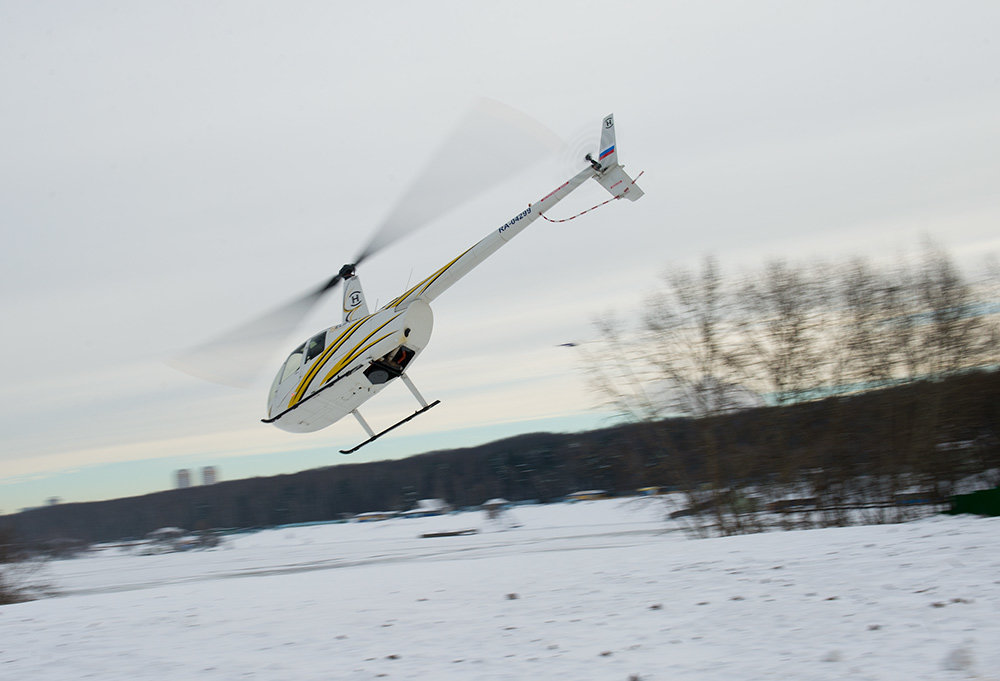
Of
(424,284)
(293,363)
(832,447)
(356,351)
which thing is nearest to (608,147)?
(424,284)

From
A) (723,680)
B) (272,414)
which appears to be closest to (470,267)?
→ (272,414)

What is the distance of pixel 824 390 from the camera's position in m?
22.2

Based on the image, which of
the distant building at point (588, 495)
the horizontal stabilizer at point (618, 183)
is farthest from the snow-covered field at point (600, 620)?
the distant building at point (588, 495)

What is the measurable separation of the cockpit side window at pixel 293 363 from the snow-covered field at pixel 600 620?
13.0ft

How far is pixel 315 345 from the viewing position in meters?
14.9

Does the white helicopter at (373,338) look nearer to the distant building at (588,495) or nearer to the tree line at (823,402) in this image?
the tree line at (823,402)

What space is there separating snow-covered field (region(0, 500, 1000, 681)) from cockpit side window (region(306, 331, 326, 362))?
13.6 ft

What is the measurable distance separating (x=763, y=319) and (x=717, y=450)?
396 cm

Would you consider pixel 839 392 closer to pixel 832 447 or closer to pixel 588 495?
pixel 832 447

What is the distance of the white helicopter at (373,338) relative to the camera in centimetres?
1374

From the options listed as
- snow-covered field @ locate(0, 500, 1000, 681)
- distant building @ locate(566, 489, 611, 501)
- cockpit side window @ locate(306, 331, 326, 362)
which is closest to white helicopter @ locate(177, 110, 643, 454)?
cockpit side window @ locate(306, 331, 326, 362)

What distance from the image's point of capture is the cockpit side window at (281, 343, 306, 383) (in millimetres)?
15195

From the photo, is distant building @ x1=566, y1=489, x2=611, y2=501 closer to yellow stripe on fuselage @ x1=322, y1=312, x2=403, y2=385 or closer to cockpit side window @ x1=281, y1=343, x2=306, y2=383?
cockpit side window @ x1=281, y1=343, x2=306, y2=383

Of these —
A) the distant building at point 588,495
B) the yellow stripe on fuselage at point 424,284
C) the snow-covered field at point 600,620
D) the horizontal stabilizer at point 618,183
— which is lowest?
the distant building at point 588,495
